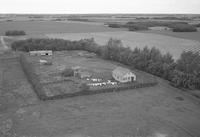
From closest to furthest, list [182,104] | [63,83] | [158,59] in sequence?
1. [182,104]
2. [63,83]
3. [158,59]

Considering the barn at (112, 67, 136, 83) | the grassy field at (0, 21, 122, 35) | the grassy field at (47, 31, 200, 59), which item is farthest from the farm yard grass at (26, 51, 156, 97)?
the grassy field at (0, 21, 122, 35)

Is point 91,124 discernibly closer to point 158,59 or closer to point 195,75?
point 195,75

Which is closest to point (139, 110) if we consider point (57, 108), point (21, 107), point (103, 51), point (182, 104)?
point (182, 104)

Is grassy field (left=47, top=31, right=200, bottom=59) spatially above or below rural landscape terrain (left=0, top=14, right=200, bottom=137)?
above

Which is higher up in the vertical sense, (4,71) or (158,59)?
(158,59)

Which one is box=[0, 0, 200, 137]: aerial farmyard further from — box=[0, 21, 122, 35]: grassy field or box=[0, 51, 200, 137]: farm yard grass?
box=[0, 21, 122, 35]: grassy field

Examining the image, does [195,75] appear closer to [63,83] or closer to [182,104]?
[182,104]

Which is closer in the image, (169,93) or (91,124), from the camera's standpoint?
(91,124)

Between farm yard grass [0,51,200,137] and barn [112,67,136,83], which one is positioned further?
barn [112,67,136,83]

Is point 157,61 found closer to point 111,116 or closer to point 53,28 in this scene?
point 111,116

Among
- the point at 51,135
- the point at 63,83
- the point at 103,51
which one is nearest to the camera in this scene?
the point at 51,135

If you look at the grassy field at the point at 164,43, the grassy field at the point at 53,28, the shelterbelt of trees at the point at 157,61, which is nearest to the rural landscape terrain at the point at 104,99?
the shelterbelt of trees at the point at 157,61
